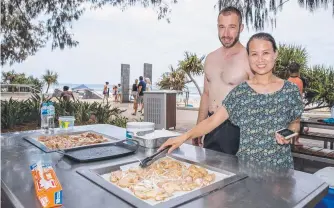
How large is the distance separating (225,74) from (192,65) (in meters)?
9.20

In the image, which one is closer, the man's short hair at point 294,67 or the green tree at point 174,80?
the man's short hair at point 294,67

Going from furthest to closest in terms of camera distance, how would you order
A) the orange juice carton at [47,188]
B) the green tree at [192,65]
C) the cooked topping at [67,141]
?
1. the green tree at [192,65]
2. the cooked topping at [67,141]
3. the orange juice carton at [47,188]

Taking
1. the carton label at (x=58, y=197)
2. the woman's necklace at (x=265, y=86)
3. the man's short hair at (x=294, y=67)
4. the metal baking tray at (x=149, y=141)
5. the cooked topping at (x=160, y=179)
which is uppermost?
the man's short hair at (x=294, y=67)

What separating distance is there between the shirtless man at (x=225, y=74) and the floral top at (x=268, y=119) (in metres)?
0.39

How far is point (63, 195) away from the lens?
0.76 m

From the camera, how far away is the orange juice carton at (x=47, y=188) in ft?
2.25

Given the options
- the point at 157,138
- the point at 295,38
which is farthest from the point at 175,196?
the point at 295,38

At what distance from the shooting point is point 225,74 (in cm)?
188

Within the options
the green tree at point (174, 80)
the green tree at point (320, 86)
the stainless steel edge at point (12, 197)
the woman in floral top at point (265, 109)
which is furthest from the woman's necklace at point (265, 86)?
the green tree at point (174, 80)

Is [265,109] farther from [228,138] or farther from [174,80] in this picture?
[174,80]

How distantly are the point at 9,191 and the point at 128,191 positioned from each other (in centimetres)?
36

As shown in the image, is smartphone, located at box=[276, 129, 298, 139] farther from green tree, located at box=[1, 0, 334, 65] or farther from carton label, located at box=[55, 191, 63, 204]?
green tree, located at box=[1, 0, 334, 65]

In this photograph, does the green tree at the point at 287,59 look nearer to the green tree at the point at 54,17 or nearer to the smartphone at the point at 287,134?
the green tree at the point at 54,17

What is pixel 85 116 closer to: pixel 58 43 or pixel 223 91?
pixel 58 43
